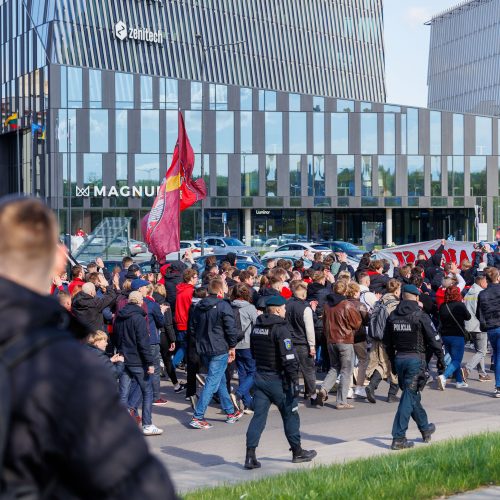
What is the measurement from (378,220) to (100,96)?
2263cm

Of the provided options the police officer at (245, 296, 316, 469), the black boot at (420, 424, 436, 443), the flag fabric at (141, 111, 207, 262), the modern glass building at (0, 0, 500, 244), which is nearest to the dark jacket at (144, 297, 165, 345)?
the police officer at (245, 296, 316, 469)

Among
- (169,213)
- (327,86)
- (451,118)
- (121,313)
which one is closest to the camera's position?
(121,313)

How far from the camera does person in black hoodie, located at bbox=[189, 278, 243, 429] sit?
13203 mm

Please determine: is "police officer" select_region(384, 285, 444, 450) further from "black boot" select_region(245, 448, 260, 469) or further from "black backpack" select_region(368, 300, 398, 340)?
"black backpack" select_region(368, 300, 398, 340)

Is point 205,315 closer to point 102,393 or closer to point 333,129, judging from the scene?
point 102,393

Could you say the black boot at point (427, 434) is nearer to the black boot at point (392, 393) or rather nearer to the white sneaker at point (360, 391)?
the black boot at point (392, 393)

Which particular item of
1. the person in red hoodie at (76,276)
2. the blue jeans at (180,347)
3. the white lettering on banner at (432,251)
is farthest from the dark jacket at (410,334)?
the white lettering on banner at (432,251)

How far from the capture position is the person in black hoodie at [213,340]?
13.2m

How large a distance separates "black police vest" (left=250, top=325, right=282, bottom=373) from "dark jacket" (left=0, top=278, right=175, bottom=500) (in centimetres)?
820

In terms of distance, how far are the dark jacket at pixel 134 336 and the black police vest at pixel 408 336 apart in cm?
295

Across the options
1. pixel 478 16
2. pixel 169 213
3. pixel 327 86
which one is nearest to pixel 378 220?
pixel 327 86

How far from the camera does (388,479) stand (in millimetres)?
8625

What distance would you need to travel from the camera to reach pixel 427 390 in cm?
1648

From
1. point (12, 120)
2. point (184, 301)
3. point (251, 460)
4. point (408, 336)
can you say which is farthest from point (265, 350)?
point (12, 120)
